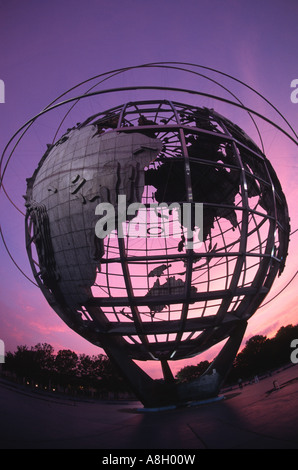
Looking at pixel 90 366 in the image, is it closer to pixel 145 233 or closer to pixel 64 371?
pixel 64 371

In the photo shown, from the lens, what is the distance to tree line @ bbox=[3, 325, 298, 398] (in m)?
35.5

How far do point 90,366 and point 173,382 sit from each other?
5398 centimetres

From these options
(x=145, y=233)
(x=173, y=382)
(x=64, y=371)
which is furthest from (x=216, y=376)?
(x=64, y=371)

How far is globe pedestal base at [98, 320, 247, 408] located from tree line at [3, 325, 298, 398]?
3007 centimetres

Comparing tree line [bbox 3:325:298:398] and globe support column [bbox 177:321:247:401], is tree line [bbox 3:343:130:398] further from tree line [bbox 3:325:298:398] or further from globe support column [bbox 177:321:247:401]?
globe support column [bbox 177:321:247:401]

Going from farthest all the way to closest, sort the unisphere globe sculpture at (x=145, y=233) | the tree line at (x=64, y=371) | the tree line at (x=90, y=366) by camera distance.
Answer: the tree line at (x=64, y=371) → the tree line at (x=90, y=366) → the unisphere globe sculpture at (x=145, y=233)

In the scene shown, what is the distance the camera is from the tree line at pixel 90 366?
116ft

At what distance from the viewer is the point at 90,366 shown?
173 ft

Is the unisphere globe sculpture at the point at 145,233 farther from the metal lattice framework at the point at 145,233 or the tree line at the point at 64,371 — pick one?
the tree line at the point at 64,371

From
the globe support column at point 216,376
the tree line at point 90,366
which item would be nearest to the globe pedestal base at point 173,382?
the globe support column at point 216,376

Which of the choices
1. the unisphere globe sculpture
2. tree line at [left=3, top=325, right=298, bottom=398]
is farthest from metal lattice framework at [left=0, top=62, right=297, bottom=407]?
tree line at [left=3, top=325, right=298, bottom=398]

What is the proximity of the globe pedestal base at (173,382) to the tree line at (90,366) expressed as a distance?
30071mm

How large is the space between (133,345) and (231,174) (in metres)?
7.01

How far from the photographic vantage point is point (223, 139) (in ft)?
22.4
